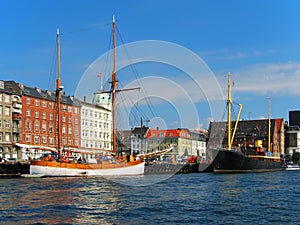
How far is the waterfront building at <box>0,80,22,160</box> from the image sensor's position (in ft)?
342

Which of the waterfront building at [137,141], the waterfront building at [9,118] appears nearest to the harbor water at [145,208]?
the waterfront building at [9,118]

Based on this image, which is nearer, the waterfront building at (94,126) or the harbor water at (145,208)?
the harbor water at (145,208)

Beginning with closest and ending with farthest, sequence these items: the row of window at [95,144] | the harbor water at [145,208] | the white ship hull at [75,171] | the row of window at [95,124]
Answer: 1. the harbor water at [145,208]
2. the white ship hull at [75,171]
3. the row of window at [95,144]
4. the row of window at [95,124]

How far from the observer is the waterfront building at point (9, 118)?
342 feet

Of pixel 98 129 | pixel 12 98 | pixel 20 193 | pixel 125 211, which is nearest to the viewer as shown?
pixel 125 211

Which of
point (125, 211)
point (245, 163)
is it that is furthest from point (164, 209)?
point (245, 163)

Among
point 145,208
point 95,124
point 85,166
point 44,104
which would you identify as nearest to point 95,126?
point 95,124

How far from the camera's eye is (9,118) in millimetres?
106875

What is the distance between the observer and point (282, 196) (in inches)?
1607

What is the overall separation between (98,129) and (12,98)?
38.5m

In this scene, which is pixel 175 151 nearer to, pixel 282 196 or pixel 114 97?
pixel 114 97

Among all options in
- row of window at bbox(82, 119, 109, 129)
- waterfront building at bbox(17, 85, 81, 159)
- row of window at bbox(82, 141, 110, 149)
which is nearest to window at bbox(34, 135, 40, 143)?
waterfront building at bbox(17, 85, 81, 159)

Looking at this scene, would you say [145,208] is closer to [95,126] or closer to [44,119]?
[44,119]

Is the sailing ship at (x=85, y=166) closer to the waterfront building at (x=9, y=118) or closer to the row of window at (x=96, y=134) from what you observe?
the waterfront building at (x=9, y=118)
